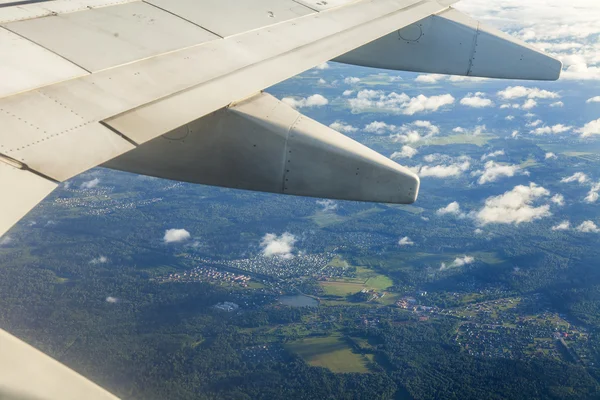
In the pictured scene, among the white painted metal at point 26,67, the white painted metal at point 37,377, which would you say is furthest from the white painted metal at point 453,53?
the white painted metal at point 37,377

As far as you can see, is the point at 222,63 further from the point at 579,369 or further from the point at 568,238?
the point at 568,238

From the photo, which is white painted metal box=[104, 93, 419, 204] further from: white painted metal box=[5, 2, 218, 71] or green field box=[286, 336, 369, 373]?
green field box=[286, 336, 369, 373]

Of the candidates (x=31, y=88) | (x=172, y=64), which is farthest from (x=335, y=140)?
(x=31, y=88)

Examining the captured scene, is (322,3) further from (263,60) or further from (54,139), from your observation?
(54,139)

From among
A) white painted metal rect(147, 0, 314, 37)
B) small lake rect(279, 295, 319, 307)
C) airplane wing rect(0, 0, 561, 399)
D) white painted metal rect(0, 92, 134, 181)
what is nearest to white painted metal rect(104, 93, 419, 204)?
airplane wing rect(0, 0, 561, 399)

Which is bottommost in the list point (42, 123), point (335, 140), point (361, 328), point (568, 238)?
point (568, 238)

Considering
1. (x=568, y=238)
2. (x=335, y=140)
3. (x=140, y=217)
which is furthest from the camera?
(x=568, y=238)
